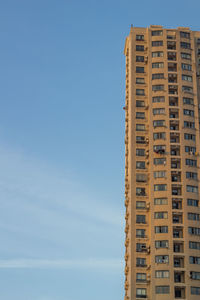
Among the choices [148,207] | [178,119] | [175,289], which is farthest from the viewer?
[178,119]

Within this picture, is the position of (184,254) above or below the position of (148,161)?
below

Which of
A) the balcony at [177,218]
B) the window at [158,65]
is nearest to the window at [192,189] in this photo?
the balcony at [177,218]

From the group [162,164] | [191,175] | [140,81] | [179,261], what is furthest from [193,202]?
[140,81]

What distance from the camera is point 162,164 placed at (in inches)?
3425

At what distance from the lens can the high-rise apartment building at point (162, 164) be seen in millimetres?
80312

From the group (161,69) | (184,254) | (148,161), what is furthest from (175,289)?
(161,69)

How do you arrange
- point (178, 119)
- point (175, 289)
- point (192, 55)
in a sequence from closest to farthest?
1. point (175, 289)
2. point (178, 119)
3. point (192, 55)

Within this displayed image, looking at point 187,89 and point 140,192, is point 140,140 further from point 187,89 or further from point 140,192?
point 187,89

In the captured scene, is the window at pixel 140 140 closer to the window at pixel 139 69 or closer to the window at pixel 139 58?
the window at pixel 139 69

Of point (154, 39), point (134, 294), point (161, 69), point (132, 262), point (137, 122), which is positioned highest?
point (154, 39)

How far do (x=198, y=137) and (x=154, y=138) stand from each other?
7.71 metres

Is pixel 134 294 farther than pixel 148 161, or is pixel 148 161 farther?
pixel 148 161

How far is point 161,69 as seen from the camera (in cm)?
9400

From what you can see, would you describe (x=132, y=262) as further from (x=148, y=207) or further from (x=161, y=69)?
(x=161, y=69)
